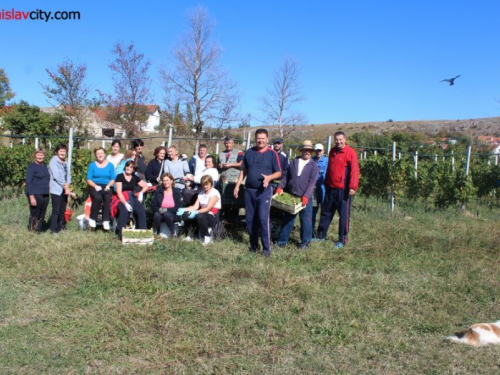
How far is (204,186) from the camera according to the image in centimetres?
715

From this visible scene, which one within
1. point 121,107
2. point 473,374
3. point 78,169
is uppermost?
point 121,107

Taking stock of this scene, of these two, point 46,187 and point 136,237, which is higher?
point 46,187

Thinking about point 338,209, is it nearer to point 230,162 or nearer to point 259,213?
point 259,213

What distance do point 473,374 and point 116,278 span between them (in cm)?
350

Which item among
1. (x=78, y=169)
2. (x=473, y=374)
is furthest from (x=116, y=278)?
(x=78, y=169)

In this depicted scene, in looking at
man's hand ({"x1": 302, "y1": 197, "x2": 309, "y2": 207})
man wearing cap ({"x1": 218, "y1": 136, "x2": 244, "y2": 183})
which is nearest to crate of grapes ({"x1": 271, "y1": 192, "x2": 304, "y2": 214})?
man's hand ({"x1": 302, "y1": 197, "x2": 309, "y2": 207})

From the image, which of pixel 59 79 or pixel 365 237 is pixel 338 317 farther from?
pixel 59 79

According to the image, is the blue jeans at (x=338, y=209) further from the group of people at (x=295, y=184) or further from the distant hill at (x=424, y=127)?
the distant hill at (x=424, y=127)

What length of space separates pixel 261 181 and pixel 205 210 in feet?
3.70

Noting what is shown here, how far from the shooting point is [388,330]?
159 inches

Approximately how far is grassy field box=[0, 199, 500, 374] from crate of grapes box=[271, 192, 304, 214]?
59cm

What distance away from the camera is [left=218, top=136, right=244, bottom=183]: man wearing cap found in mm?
7715

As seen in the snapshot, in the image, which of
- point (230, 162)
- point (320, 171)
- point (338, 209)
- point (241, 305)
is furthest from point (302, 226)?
point (241, 305)

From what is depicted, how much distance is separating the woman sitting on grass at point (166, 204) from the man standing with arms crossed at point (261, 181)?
4.48 feet
